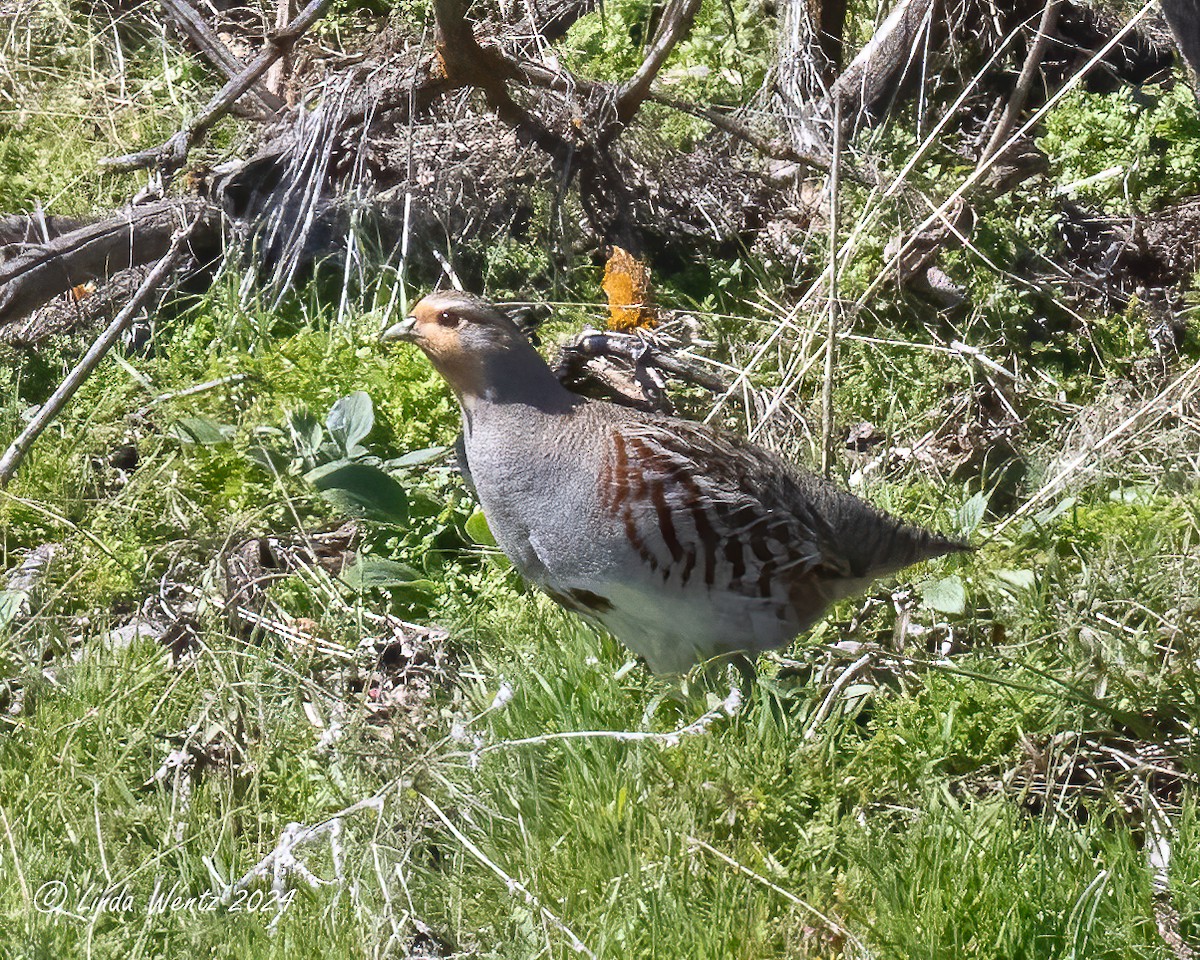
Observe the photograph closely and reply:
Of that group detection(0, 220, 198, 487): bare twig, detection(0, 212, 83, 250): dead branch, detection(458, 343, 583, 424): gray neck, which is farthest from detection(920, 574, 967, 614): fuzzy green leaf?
detection(0, 212, 83, 250): dead branch

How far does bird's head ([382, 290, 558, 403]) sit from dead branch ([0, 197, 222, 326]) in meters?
2.49

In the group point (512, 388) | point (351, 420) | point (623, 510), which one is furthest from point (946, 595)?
point (351, 420)

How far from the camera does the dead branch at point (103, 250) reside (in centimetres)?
538

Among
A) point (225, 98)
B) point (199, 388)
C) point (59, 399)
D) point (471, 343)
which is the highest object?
point (225, 98)

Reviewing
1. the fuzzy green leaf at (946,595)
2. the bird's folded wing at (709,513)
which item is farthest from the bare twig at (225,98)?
the fuzzy green leaf at (946,595)

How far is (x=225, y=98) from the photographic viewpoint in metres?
5.01

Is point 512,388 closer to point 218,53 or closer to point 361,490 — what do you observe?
point 361,490

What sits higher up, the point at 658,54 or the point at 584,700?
the point at 658,54

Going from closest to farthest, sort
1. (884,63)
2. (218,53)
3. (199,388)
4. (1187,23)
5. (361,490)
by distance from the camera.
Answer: (1187,23) → (361,490) → (199,388) → (884,63) → (218,53)

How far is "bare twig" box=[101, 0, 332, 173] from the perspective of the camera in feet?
15.8

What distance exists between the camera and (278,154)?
5801 mm

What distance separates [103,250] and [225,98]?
1014 mm

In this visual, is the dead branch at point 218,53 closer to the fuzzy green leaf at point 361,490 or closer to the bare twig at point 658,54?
the bare twig at point 658,54

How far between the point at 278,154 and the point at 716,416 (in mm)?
2292
